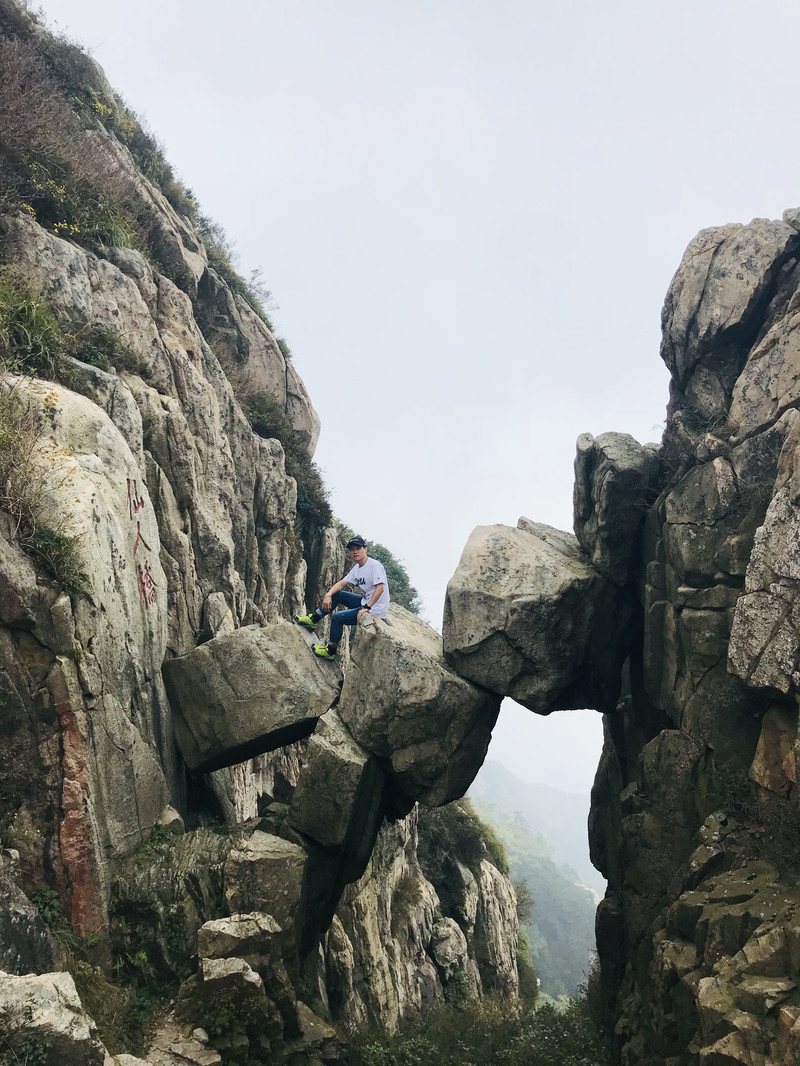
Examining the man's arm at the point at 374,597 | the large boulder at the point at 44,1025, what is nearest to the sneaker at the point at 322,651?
the man's arm at the point at 374,597

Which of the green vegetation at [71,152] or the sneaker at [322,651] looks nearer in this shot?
the sneaker at [322,651]

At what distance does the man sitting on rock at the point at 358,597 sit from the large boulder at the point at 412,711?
51 centimetres

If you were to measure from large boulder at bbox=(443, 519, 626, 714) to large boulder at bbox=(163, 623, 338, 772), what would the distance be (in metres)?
3.98

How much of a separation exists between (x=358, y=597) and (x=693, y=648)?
310 inches

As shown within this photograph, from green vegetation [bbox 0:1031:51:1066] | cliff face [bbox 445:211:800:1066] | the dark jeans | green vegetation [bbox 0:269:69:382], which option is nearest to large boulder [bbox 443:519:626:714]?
cliff face [bbox 445:211:800:1066]

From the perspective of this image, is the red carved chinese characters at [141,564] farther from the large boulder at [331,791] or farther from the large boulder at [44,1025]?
the large boulder at [44,1025]

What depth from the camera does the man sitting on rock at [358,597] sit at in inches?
672

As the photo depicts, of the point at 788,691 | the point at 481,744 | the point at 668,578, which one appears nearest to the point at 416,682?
the point at 481,744

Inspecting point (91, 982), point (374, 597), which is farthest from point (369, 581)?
point (91, 982)

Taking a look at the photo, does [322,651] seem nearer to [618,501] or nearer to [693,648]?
[693,648]

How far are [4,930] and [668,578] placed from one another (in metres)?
14.1

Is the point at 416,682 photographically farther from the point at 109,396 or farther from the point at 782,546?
the point at 109,396

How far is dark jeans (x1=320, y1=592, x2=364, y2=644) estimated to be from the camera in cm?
1731

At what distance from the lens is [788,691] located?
11.5 metres
